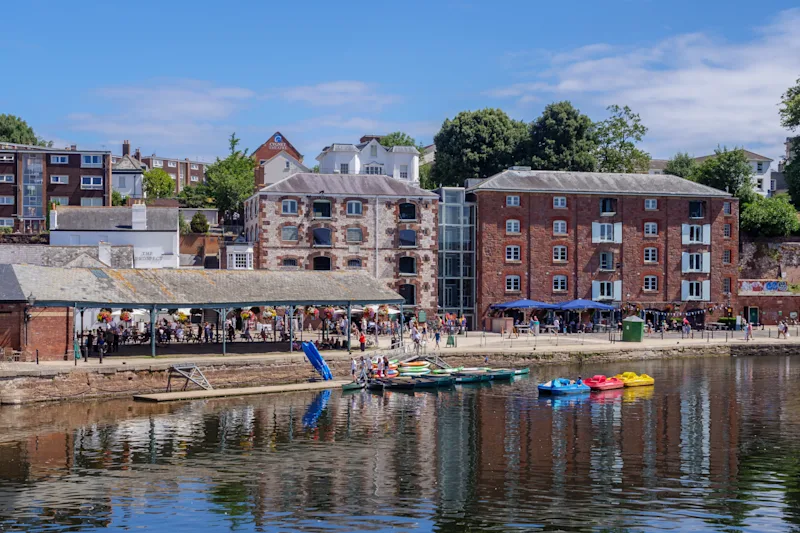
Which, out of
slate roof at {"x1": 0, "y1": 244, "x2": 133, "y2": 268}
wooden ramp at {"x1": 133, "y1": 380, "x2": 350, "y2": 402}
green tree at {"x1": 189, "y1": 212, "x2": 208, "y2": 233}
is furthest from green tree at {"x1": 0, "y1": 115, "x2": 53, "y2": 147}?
wooden ramp at {"x1": 133, "y1": 380, "x2": 350, "y2": 402}

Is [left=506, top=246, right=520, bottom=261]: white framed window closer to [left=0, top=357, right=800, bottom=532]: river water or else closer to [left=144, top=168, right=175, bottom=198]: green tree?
[left=0, top=357, right=800, bottom=532]: river water

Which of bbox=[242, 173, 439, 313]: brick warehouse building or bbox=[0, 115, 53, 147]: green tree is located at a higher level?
bbox=[0, 115, 53, 147]: green tree

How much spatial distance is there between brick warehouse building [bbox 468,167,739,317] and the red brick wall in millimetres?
84

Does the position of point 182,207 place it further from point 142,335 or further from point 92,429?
point 92,429

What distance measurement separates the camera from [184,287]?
2085 inches

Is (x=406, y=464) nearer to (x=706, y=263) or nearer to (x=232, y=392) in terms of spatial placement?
(x=232, y=392)

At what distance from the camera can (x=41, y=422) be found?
39.6m

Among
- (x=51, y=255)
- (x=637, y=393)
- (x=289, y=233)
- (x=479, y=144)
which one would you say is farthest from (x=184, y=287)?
(x=479, y=144)

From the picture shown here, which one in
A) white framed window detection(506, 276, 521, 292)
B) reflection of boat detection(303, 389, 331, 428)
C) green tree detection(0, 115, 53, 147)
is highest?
green tree detection(0, 115, 53, 147)

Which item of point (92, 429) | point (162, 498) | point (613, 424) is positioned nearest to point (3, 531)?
point (162, 498)

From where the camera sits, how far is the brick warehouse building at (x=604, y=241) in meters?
77.7

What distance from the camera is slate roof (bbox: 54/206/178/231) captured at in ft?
242

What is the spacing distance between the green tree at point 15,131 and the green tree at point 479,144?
61.4 metres

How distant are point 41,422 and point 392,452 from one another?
15.6 metres
